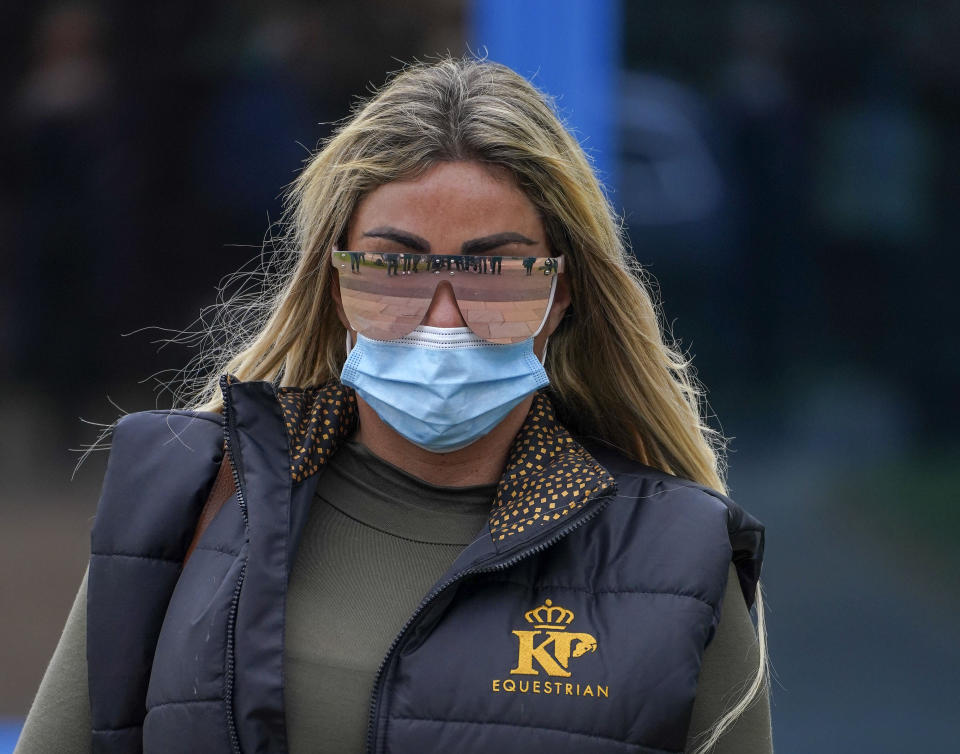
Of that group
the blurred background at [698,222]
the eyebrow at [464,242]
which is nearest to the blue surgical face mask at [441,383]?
the eyebrow at [464,242]

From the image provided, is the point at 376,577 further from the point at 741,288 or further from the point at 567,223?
the point at 741,288

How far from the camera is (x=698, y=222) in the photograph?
403cm

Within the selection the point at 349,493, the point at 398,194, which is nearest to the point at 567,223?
the point at 398,194

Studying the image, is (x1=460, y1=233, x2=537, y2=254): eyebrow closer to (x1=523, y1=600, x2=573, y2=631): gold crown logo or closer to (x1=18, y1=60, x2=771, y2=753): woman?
(x1=18, y1=60, x2=771, y2=753): woman

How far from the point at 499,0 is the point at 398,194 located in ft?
7.00

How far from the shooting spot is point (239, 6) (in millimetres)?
3928

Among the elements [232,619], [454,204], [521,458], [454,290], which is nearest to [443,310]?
[454,290]

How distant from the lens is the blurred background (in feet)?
12.9

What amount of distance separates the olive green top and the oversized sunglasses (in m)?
0.25

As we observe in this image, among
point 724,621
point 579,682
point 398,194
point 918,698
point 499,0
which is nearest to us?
point 579,682

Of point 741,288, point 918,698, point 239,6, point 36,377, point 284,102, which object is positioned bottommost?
point 918,698

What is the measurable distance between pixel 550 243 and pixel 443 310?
0.74 ft

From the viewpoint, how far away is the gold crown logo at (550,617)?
175 centimetres

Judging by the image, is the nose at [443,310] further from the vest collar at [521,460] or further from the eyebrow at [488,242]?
the vest collar at [521,460]
